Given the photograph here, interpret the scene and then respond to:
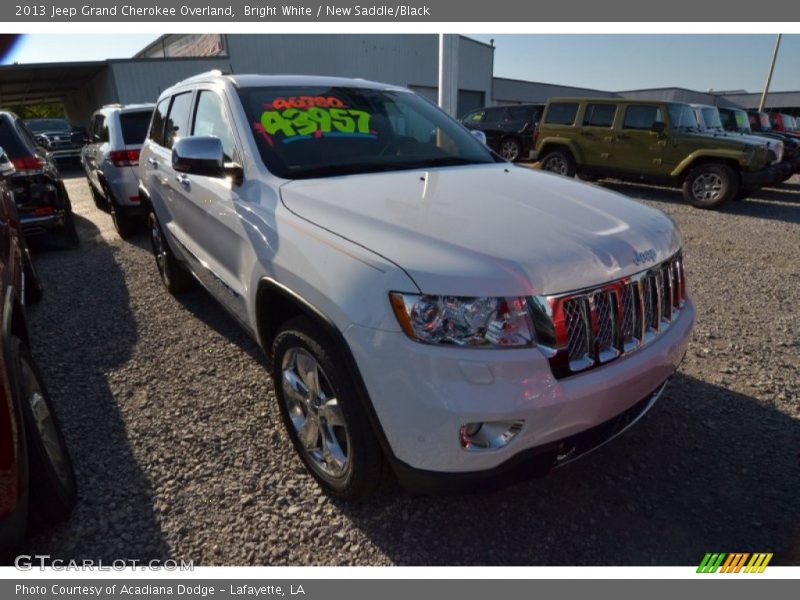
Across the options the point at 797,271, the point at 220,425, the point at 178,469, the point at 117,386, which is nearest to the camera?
the point at 178,469

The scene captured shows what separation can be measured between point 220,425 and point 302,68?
2585cm

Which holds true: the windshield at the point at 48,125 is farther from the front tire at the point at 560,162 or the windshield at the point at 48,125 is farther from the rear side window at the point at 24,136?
the front tire at the point at 560,162

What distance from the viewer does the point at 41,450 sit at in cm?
193

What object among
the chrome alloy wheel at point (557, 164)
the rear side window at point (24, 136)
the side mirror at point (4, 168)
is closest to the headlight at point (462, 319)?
the side mirror at point (4, 168)

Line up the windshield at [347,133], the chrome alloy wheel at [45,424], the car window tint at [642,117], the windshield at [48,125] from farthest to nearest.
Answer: the windshield at [48,125] < the car window tint at [642,117] < the windshield at [347,133] < the chrome alloy wheel at [45,424]

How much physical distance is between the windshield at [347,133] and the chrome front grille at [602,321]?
1.35 m

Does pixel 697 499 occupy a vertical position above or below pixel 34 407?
below

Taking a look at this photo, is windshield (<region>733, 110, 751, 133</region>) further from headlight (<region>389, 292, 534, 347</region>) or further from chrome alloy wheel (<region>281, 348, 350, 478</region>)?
chrome alloy wheel (<region>281, 348, 350, 478</region>)

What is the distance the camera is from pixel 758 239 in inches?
272

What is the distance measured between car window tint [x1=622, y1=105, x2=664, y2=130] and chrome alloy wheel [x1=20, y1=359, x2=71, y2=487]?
10.5 m

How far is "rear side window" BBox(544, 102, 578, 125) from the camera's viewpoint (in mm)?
10859

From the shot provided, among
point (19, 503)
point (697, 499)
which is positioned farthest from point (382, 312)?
point (697, 499)

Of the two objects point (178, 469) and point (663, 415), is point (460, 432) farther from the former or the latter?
point (663, 415)

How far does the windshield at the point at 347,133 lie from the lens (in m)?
2.62
